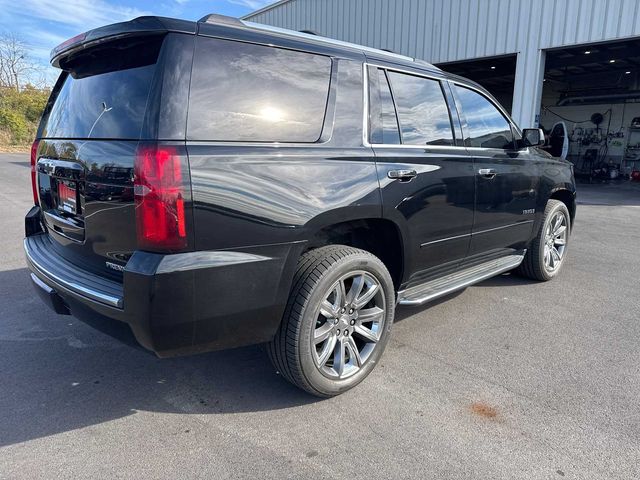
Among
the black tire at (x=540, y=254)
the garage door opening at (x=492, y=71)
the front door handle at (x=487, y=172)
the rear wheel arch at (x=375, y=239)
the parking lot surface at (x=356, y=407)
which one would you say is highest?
the garage door opening at (x=492, y=71)

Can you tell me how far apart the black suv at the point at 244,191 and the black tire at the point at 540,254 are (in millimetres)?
1655

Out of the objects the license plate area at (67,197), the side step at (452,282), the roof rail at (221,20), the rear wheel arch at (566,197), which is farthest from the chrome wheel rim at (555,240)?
the license plate area at (67,197)

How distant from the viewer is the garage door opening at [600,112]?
Result: 20281mm

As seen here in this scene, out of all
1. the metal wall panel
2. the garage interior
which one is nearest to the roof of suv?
the metal wall panel

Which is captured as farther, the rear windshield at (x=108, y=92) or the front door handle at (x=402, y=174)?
the front door handle at (x=402, y=174)

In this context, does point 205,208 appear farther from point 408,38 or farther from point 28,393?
point 408,38

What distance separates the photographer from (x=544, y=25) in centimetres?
1207

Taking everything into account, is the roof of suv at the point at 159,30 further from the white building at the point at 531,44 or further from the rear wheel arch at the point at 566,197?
the white building at the point at 531,44

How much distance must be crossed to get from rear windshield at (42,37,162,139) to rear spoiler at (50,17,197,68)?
43 millimetres

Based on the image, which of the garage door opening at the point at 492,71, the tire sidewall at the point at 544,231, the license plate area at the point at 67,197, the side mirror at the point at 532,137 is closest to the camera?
the license plate area at the point at 67,197

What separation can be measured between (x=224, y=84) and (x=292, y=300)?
45.2 inches

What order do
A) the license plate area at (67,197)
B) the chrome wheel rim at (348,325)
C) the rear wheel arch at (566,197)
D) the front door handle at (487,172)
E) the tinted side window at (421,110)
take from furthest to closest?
the rear wheel arch at (566,197) → the front door handle at (487,172) → the tinted side window at (421,110) → the chrome wheel rim at (348,325) → the license plate area at (67,197)

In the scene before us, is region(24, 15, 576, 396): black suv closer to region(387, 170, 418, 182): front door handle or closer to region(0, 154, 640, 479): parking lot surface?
region(387, 170, 418, 182): front door handle

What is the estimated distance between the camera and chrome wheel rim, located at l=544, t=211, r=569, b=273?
15.9ft
